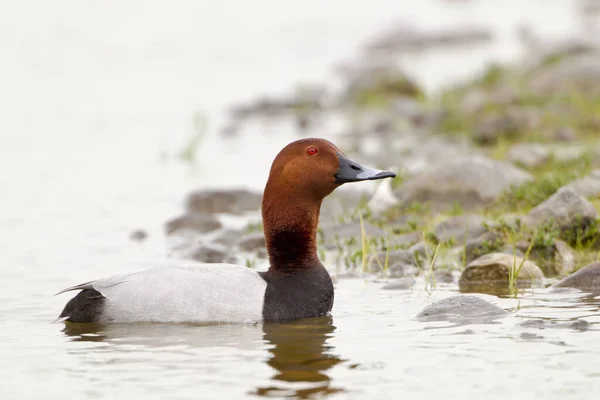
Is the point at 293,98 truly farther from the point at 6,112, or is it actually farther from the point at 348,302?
the point at 348,302

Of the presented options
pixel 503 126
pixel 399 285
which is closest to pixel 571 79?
pixel 503 126

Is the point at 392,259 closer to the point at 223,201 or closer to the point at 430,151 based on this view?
the point at 223,201

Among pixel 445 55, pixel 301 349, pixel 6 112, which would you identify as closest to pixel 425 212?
pixel 301 349

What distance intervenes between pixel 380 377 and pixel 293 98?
21565 mm

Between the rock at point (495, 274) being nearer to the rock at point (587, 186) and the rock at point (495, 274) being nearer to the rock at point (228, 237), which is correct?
the rock at point (587, 186)

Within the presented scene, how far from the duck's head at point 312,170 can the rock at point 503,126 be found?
9.99 meters

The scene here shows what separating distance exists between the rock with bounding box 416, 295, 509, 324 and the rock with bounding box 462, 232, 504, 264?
208cm

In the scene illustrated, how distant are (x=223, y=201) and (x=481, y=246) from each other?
209 inches

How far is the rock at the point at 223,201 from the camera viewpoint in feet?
49.3

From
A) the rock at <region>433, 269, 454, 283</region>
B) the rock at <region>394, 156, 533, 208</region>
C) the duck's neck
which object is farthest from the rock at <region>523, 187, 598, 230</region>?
the duck's neck

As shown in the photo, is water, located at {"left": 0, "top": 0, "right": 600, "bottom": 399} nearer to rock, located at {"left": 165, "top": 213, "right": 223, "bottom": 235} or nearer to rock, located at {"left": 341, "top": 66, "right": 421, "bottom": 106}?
rock, located at {"left": 165, "top": 213, "right": 223, "bottom": 235}

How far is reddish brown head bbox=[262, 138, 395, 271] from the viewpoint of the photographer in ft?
28.3

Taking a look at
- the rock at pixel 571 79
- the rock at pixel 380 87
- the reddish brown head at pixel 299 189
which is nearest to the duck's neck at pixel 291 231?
the reddish brown head at pixel 299 189

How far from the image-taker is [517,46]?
38594 mm
